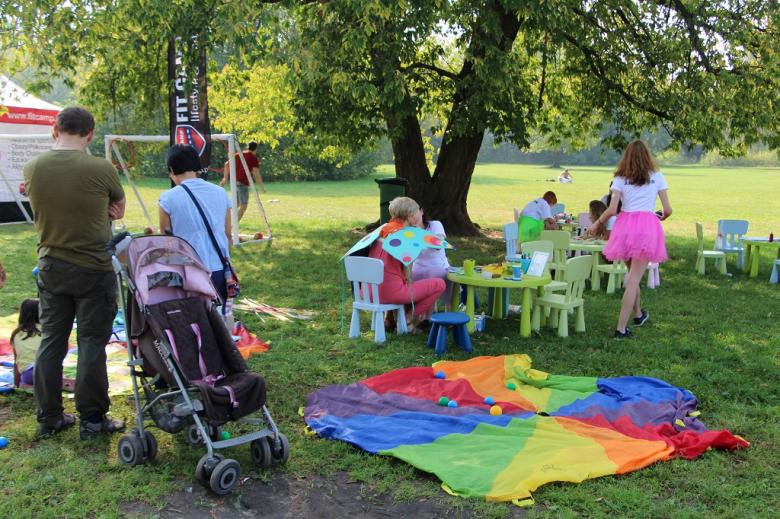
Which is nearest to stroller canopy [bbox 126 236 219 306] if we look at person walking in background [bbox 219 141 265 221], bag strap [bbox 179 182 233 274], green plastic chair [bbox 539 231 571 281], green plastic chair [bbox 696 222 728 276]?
bag strap [bbox 179 182 233 274]

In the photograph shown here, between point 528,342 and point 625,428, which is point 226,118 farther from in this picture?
point 625,428

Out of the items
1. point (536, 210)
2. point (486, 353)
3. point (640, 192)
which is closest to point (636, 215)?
point (640, 192)

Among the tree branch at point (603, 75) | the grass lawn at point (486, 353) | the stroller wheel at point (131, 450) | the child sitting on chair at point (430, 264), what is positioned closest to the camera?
the grass lawn at point (486, 353)

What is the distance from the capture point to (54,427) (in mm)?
4879

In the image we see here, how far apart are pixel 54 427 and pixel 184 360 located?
129 centimetres

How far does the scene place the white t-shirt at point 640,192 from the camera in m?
7.35

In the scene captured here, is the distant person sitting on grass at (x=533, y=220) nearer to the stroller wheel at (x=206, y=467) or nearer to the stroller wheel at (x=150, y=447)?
the stroller wheel at (x=150, y=447)

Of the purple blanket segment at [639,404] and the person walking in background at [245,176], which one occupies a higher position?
the person walking in background at [245,176]

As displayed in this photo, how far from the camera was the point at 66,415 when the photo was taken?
16.4ft

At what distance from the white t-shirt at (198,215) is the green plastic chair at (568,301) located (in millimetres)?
3850

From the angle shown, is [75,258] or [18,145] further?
[18,145]

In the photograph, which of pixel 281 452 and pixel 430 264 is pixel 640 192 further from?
pixel 281 452

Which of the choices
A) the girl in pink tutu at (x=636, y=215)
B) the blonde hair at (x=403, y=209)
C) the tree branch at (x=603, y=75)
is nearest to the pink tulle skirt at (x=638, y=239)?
the girl in pink tutu at (x=636, y=215)

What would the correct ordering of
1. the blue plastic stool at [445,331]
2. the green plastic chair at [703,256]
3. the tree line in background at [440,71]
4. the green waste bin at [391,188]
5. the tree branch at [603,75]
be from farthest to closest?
the green waste bin at [391,188] < the tree branch at [603,75] < the green plastic chair at [703,256] < the tree line in background at [440,71] < the blue plastic stool at [445,331]
